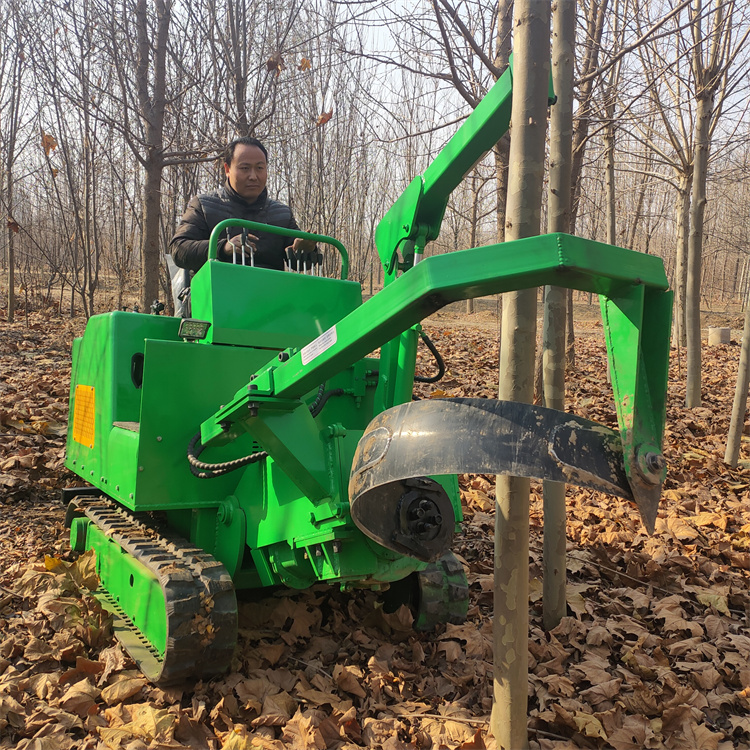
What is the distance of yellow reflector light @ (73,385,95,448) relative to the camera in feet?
13.4

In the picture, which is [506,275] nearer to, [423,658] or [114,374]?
[423,658]

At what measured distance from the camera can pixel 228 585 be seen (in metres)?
2.97

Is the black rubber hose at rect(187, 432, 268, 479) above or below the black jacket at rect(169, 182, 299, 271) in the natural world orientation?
below

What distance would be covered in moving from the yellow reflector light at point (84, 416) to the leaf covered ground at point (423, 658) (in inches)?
29.5

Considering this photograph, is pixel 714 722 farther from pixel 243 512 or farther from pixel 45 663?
pixel 45 663

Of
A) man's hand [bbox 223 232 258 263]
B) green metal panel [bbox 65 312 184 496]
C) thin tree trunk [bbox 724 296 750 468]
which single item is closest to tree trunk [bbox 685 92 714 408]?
thin tree trunk [bbox 724 296 750 468]

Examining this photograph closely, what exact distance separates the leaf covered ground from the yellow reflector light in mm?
Result: 748

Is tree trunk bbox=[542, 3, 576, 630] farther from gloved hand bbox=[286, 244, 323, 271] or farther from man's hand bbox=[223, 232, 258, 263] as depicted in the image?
man's hand bbox=[223, 232, 258, 263]

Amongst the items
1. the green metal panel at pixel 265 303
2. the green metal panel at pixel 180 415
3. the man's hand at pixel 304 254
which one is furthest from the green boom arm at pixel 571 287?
the man's hand at pixel 304 254

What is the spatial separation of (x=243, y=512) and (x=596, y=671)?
1.81 metres

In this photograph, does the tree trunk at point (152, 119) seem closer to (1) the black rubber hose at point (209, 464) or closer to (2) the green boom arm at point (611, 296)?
(1) the black rubber hose at point (209, 464)

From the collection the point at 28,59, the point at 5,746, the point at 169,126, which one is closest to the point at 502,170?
the point at 169,126

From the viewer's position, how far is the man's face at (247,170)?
4.68m

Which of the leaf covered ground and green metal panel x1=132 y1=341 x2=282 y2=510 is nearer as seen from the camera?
the leaf covered ground
